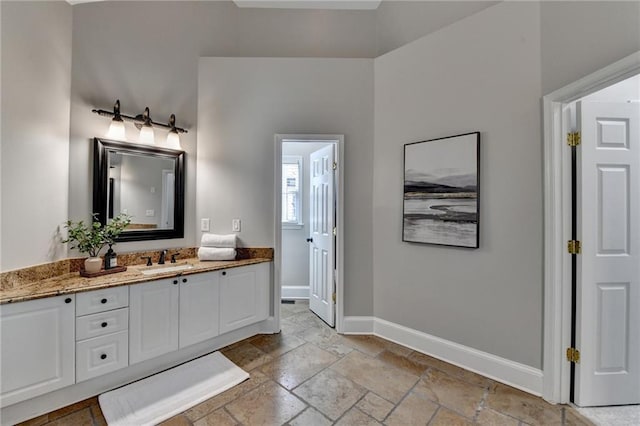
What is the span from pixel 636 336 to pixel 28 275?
4.31m

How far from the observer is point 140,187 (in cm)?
262

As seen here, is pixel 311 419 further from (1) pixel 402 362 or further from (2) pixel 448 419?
(1) pixel 402 362

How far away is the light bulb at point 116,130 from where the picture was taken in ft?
7.86

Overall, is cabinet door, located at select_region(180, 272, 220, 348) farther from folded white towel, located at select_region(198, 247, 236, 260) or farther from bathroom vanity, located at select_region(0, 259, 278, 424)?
folded white towel, located at select_region(198, 247, 236, 260)

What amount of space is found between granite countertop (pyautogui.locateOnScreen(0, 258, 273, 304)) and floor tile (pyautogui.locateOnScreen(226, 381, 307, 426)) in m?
1.09

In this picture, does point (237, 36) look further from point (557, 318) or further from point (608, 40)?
point (557, 318)

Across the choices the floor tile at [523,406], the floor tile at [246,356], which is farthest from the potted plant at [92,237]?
the floor tile at [523,406]

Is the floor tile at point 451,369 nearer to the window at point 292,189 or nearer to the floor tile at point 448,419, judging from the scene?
the floor tile at point 448,419

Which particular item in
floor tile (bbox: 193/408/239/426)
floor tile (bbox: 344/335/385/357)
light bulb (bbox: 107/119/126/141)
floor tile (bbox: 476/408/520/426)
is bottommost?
floor tile (bbox: 193/408/239/426)

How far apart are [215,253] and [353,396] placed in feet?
5.87

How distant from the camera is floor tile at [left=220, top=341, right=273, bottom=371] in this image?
233cm

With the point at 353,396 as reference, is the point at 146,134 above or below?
above

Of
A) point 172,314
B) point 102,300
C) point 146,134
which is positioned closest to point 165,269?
point 172,314

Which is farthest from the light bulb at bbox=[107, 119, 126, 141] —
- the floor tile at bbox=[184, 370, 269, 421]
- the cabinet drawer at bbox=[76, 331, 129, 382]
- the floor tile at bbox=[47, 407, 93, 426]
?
the floor tile at bbox=[184, 370, 269, 421]
